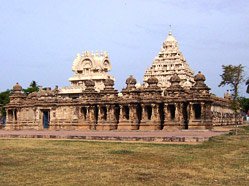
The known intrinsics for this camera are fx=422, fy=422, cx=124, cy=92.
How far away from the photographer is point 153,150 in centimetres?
2112

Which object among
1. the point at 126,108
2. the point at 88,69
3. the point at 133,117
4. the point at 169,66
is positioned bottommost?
the point at 133,117

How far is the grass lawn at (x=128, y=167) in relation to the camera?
1281cm

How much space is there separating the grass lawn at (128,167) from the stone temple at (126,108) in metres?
19.9

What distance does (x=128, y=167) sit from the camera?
15.4m

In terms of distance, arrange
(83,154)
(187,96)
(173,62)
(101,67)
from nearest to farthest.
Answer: (83,154), (187,96), (173,62), (101,67)

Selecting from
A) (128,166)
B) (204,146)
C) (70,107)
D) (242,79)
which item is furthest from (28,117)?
(128,166)

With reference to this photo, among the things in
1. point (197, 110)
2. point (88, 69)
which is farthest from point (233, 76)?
point (88, 69)

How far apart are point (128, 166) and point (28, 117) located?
39.2 meters

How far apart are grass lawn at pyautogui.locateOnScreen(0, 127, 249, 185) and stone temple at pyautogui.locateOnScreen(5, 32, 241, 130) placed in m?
19.9

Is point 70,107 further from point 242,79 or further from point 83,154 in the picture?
point 83,154

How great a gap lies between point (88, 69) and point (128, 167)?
61031 millimetres

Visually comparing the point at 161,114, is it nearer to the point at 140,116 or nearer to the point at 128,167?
the point at 140,116

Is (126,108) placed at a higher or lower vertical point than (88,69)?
lower

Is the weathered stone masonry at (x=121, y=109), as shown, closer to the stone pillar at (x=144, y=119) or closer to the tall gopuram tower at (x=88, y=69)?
the stone pillar at (x=144, y=119)
